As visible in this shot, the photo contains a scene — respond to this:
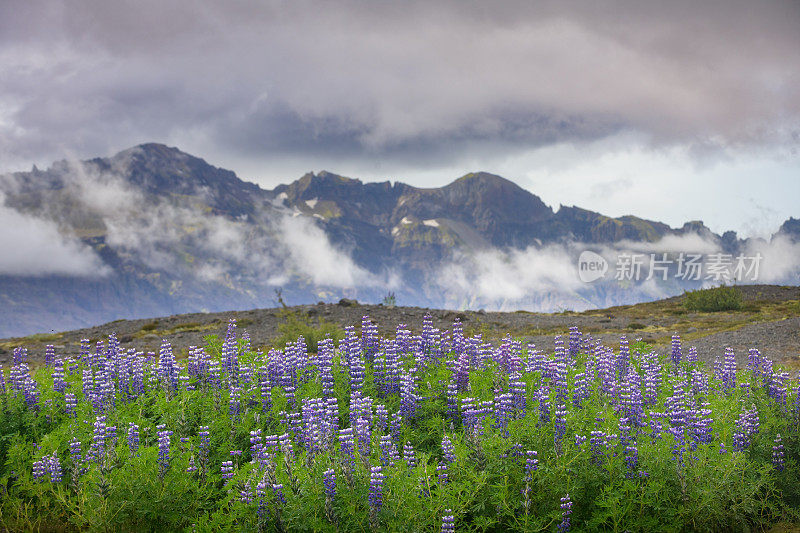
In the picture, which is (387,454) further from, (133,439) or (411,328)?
(411,328)

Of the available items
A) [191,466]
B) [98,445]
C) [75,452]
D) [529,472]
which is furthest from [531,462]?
[75,452]

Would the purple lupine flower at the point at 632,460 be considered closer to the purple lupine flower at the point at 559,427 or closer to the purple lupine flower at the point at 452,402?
the purple lupine flower at the point at 559,427

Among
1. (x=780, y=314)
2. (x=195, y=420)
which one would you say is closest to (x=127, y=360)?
(x=195, y=420)

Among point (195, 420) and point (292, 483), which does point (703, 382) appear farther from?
point (195, 420)

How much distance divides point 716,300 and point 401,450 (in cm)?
4652

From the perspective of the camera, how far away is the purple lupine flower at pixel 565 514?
6.51 meters

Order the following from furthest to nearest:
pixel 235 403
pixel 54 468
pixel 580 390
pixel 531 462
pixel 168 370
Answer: pixel 168 370 < pixel 235 403 < pixel 580 390 < pixel 54 468 < pixel 531 462

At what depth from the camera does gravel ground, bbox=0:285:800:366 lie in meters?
24.9

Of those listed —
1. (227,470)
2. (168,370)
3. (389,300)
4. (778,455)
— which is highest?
(389,300)

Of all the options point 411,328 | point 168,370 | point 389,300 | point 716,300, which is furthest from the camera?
point 716,300

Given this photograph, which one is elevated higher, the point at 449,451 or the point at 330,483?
the point at 449,451

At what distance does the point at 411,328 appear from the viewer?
108 ft

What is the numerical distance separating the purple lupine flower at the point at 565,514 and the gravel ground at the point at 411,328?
17.2 m

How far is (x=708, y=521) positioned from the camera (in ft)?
23.6
